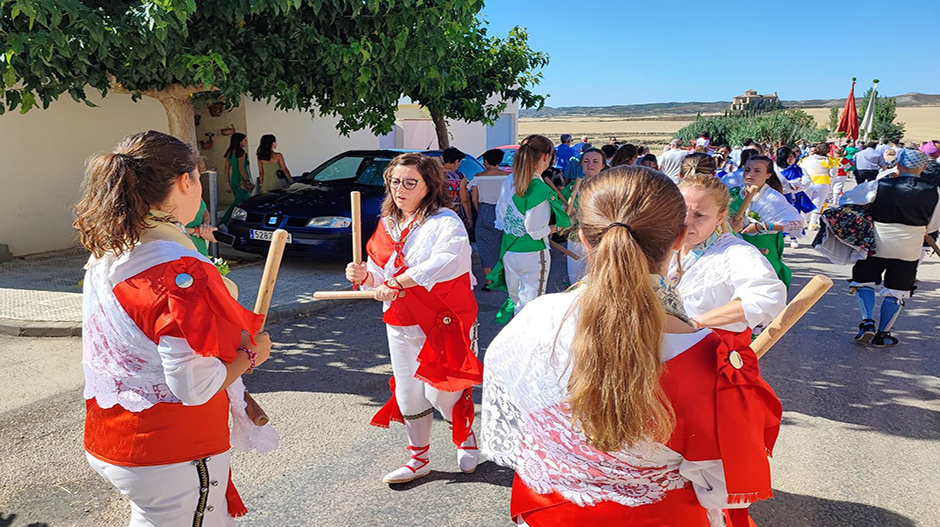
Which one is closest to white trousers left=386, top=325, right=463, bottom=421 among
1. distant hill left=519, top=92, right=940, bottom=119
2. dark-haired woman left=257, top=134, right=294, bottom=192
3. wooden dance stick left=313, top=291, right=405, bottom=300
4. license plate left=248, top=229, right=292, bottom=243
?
wooden dance stick left=313, top=291, right=405, bottom=300

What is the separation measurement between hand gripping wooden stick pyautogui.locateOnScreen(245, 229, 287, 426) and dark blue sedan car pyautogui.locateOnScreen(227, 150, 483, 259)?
19.4ft

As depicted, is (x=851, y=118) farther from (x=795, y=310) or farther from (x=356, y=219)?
(x=795, y=310)

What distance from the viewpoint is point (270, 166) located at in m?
10.3

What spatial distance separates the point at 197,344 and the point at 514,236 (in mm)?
3686

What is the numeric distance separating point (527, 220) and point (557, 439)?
3604 millimetres

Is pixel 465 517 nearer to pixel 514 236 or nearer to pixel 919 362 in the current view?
pixel 514 236

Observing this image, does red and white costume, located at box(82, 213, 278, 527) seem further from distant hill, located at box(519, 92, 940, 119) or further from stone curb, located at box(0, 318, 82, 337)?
distant hill, located at box(519, 92, 940, 119)

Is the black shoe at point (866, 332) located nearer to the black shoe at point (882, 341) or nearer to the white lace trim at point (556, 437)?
the black shoe at point (882, 341)

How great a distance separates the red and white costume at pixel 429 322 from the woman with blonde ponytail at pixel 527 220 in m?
1.71

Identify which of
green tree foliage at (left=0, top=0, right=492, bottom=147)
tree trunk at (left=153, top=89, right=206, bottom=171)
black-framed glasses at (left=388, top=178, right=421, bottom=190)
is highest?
green tree foliage at (left=0, top=0, right=492, bottom=147)

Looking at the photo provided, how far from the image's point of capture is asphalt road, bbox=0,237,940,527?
11.1 feet

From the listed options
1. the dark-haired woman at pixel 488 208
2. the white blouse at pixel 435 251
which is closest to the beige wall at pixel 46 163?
the dark-haired woman at pixel 488 208

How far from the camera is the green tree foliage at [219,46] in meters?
5.05

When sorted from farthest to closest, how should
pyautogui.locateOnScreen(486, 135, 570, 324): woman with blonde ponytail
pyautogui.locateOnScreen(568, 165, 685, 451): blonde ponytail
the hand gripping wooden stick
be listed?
pyautogui.locateOnScreen(486, 135, 570, 324): woman with blonde ponytail
the hand gripping wooden stick
pyautogui.locateOnScreen(568, 165, 685, 451): blonde ponytail
